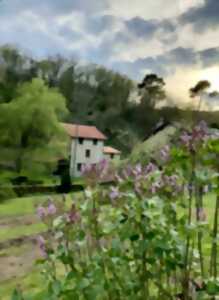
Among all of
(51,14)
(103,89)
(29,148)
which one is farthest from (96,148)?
(51,14)

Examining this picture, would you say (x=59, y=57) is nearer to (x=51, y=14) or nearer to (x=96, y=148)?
(x=96, y=148)

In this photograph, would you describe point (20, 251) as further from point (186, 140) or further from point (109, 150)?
point (109, 150)

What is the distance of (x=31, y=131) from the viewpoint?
2166 centimetres

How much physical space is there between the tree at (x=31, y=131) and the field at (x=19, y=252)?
1050 cm

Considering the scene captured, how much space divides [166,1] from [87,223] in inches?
90.7

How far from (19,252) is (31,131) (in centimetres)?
1596

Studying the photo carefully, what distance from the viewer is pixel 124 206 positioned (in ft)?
4.13

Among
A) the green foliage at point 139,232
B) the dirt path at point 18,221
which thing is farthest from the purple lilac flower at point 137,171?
the dirt path at point 18,221

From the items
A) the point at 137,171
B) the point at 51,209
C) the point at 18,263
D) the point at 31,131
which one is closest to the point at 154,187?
the point at 137,171

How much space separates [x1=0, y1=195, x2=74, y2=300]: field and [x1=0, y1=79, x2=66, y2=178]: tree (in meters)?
10.5

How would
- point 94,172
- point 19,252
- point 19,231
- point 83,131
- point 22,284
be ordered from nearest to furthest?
point 94,172, point 22,284, point 19,252, point 19,231, point 83,131

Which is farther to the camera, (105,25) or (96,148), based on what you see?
(96,148)

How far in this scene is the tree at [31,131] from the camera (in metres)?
21.2

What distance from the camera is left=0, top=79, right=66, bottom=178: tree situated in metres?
21.2
